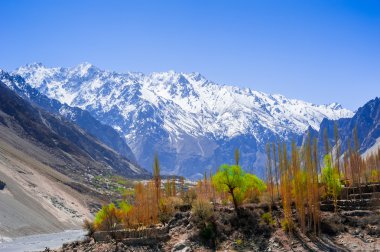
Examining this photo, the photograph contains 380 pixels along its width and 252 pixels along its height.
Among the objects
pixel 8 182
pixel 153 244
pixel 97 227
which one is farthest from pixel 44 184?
pixel 153 244

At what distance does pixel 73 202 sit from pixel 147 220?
12927 cm

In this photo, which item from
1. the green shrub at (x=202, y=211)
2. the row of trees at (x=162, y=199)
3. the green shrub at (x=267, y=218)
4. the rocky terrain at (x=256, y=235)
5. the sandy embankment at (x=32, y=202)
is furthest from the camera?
the sandy embankment at (x=32, y=202)

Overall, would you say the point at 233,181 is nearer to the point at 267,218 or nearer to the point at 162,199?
the point at 267,218

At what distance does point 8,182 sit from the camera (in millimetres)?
151375

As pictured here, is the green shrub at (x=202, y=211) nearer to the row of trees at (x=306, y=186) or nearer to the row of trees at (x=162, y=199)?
the row of trees at (x=162, y=199)

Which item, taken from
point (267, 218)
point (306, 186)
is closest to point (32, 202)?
point (267, 218)

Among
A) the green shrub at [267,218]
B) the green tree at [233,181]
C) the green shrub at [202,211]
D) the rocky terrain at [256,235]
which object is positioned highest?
the green tree at [233,181]

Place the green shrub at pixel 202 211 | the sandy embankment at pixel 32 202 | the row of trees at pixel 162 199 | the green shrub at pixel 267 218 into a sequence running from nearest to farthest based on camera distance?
the green shrub at pixel 267 218 → the green shrub at pixel 202 211 → the row of trees at pixel 162 199 → the sandy embankment at pixel 32 202

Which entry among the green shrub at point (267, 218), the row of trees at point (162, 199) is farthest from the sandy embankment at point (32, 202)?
the green shrub at point (267, 218)

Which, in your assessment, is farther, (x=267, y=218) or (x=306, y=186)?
(x=306, y=186)

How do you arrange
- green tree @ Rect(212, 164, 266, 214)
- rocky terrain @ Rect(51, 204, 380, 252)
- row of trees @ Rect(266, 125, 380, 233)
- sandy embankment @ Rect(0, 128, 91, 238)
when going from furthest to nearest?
sandy embankment @ Rect(0, 128, 91, 238), green tree @ Rect(212, 164, 266, 214), row of trees @ Rect(266, 125, 380, 233), rocky terrain @ Rect(51, 204, 380, 252)

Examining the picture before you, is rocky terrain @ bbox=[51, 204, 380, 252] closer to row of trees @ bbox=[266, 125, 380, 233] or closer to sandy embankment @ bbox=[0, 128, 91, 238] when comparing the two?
row of trees @ bbox=[266, 125, 380, 233]

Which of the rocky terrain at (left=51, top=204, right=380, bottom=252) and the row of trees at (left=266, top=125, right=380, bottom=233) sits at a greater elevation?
the row of trees at (left=266, top=125, right=380, bottom=233)

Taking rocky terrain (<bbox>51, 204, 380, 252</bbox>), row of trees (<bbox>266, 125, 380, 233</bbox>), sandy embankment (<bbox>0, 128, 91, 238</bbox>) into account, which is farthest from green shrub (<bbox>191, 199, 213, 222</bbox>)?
sandy embankment (<bbox>0, 128, 91, 238</bbox>)
